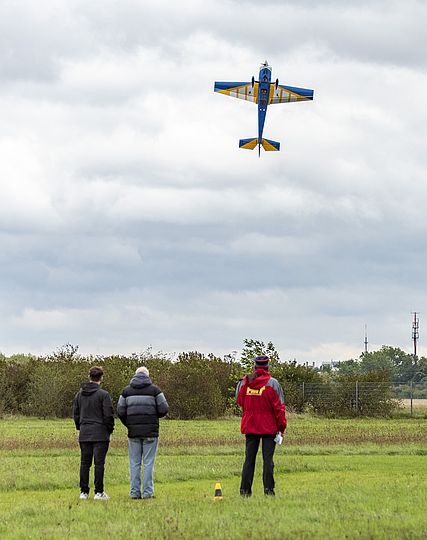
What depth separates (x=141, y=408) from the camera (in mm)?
15266

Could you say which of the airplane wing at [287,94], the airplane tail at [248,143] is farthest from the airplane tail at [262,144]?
the airplane wing at [287,94]

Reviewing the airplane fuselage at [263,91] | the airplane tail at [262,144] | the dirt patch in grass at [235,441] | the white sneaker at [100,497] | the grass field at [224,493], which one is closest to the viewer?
the grass field at [224,493]

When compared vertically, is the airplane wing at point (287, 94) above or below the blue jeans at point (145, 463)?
above

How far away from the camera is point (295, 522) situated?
1159 cm

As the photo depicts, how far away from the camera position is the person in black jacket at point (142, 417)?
15.3 meters

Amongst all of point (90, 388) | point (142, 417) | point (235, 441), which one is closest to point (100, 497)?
point (142, 417)

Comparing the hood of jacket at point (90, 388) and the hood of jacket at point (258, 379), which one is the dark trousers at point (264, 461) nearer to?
the hood of jacket at point (258, 379)

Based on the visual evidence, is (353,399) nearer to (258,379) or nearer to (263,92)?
(263,92)

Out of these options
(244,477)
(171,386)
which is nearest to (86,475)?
(244,477)

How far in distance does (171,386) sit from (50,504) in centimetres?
3772

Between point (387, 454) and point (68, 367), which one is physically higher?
point (68, 367)

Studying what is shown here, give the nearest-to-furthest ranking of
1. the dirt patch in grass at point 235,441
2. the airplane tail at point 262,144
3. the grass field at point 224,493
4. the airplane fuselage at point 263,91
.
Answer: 1. the grass field at point 224,493
2. the dirt patch in grass at point 235,441
3. the airplane fuselage at point 263,91
4. the airplane tail at point 262,144

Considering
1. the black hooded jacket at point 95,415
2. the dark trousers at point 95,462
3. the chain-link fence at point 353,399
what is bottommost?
the dark trousers at point 95,462

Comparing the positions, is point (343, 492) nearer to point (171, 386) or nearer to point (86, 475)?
point (86, 475)
